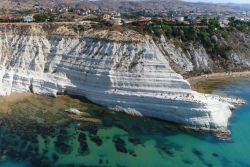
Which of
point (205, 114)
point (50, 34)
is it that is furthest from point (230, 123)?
point (50, 34)

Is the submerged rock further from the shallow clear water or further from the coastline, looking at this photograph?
the coastline

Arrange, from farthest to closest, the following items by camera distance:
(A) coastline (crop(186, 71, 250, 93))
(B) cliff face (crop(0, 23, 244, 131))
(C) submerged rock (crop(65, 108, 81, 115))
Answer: (A) coastline (crop(186, 71, 250, 93)), (C) submerged rock (crop(65, 108, 81, 115)), (B) cliff face (crop(0, 23, 244, 131))

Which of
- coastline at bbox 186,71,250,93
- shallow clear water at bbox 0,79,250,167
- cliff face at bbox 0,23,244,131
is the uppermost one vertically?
cliff face at bbox 0,23,244,131

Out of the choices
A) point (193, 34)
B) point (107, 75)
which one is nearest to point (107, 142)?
point (107, 75)

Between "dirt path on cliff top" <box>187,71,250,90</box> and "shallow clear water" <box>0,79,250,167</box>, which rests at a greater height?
"dirt path on cliff top" <box>187,71,250,90</box>

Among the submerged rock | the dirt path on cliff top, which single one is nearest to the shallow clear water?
the submerged rock

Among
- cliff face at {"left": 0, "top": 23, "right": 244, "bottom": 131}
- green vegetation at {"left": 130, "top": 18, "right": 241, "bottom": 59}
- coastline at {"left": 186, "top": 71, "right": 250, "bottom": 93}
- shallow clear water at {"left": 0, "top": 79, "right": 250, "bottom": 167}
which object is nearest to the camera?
shallow clear water at {"left": 0, "top": 79, "right": 250, "bottom": 167}

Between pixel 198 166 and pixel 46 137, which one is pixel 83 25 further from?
pixel 198 166
